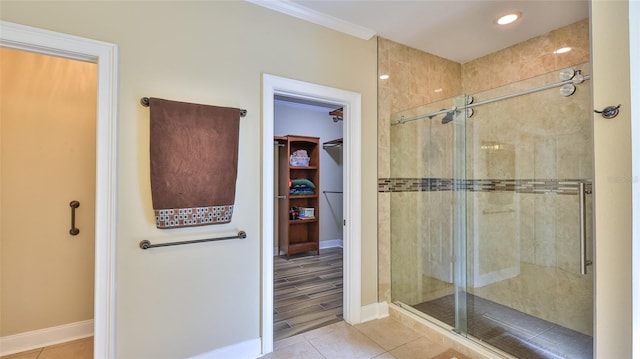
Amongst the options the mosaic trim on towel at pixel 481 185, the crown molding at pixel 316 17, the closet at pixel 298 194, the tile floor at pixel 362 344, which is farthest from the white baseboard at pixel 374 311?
the crown molding at pixel 316 17

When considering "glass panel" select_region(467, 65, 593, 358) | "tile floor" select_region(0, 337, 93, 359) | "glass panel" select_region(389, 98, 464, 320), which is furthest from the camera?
"glass panel" select_region(389, 98, 464, 320)

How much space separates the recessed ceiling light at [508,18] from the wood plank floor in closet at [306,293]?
2.88 meters

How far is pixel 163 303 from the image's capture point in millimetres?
1770

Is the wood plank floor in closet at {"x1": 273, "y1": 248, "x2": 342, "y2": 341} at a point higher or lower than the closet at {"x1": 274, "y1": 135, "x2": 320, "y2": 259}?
lower

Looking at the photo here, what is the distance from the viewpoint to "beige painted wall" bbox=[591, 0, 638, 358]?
1.37m

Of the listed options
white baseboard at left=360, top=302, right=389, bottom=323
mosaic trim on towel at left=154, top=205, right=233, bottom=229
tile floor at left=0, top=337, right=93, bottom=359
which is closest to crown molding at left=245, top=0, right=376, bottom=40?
mosaic trim on towel at left=154, top=205, right=233, bottom=229

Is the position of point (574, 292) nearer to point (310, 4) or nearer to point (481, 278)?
point (481, 278)

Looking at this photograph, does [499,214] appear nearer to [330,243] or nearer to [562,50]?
[562,50]

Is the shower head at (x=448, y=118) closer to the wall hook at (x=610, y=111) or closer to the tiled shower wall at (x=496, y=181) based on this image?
the tiled shower wall at (x=496, y=181)

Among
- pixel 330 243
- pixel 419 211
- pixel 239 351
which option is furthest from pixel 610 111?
pixel 330 243

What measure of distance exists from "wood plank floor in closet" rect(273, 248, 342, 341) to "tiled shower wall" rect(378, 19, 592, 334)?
0.61m

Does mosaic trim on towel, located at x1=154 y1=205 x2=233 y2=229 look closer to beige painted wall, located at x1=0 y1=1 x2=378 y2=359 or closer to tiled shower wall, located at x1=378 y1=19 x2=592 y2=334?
beige painted wall, located at x1=0 y1=1 x2=378 y2=359

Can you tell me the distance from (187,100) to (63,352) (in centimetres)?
205

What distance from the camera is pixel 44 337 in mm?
2166
